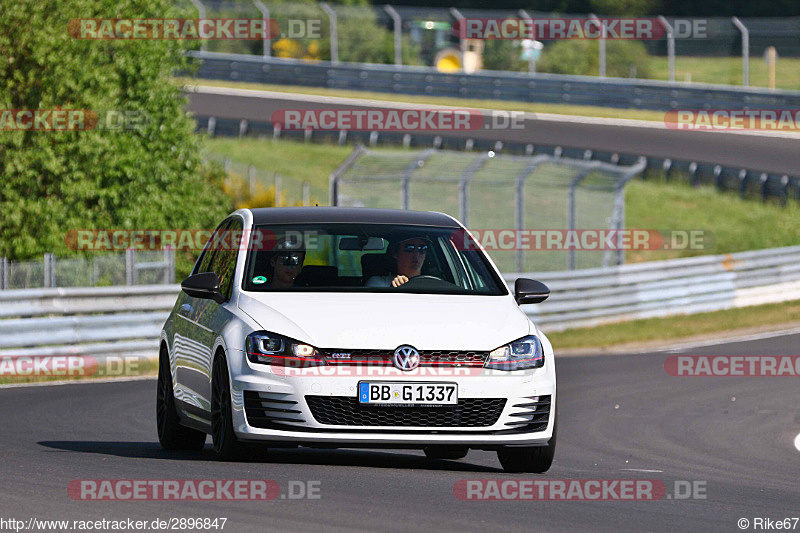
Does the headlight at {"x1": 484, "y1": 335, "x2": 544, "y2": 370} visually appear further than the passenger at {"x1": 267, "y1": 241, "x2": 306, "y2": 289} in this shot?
No

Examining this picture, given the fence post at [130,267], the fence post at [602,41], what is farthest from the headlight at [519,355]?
the fence post at [602,41]

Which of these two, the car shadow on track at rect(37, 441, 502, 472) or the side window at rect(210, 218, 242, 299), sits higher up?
the side window at rect(210, 218, 242, 299)

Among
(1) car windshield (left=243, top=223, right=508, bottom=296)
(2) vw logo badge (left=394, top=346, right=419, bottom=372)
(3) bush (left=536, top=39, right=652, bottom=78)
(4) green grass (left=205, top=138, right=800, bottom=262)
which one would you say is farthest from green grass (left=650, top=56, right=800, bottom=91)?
(2) vw logo badge (left=394, top=346, right=419, bottom=372)

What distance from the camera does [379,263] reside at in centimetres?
945

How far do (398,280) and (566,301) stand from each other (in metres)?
15.1

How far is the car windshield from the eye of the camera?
9172 mm

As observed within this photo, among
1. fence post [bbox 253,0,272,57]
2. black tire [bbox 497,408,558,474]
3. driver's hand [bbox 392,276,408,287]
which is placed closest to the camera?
black tire [bbox 497,408,558,474]

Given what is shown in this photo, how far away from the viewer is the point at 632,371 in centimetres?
1839

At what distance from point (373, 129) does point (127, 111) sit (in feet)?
50.2

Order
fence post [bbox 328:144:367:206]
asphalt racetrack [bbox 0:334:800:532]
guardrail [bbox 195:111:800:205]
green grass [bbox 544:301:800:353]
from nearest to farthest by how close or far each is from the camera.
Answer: asphalt racetrack [bbox 0:334:800:532] → fence post [bbox 328:144:367:206] → green grass [bbox 544:301:800:353] → guardrail [bbox 195:111:800:205]

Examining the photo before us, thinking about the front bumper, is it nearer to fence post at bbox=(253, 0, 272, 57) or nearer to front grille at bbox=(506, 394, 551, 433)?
front grille at bbox=(506, 394, 551, 433)

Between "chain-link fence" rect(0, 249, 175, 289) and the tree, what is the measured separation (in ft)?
12.5

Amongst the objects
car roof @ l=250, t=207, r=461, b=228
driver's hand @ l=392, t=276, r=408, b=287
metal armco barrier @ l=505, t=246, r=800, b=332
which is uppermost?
car roof @ l=250, t=207, r=461, b=228

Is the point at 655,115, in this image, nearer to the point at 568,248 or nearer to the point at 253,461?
the point at 568,248
